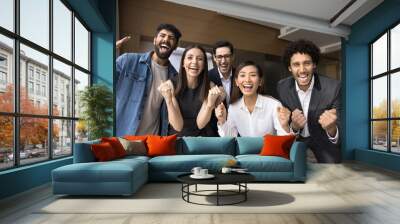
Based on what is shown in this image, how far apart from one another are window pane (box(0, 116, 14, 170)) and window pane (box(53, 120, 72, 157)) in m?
1.30

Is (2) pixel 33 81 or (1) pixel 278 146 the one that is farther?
(1) pixel 278 146

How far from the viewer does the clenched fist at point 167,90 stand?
807 cm

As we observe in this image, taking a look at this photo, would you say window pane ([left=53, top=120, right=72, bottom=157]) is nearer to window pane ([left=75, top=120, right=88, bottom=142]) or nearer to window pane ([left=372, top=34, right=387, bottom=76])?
window pane ([left=75, top=120, right=88, bottom=142])

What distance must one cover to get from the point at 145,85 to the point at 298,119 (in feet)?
11.2

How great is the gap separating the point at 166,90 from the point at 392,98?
15.9 ft

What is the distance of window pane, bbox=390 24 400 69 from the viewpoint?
8.00 meters

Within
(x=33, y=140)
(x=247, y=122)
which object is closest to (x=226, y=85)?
(x=247, y=122)

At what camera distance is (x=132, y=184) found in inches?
191

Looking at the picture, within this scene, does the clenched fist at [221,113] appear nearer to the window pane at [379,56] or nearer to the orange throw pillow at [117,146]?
the orange throw pillow at [117,146]

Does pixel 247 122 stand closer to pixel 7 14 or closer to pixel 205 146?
pixel 205 146

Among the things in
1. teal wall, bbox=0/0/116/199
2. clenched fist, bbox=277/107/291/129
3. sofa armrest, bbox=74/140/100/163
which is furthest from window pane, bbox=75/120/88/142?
clenched fist, bbox=277/107/291/129

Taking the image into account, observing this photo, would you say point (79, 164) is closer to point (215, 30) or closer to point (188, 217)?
point (188, 217)

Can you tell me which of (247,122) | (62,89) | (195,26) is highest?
(195,26)

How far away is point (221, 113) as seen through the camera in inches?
320
